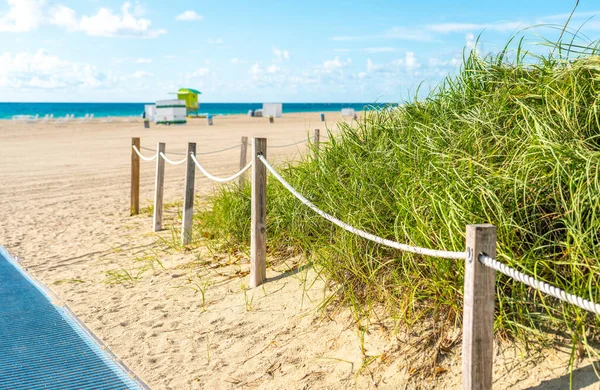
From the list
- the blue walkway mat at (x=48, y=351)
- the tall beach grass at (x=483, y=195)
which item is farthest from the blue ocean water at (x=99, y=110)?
the tall beach grass at (x=483, y=195)

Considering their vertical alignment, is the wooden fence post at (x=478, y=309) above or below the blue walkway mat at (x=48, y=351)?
above

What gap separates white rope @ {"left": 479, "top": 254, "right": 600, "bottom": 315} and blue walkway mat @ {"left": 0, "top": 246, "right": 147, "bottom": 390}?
2220mm

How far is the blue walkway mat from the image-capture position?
11.7 ft

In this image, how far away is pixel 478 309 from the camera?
2.36m

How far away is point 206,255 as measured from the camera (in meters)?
5.71

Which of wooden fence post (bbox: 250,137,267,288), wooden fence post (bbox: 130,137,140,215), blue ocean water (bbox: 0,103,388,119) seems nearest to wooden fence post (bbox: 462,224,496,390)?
wooden fence post (bbox: 250,137,267,288)

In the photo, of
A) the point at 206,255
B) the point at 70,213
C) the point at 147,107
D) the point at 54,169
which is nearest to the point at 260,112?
the point at 147,107

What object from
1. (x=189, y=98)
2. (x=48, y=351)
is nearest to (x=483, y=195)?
(x=48, y=351)

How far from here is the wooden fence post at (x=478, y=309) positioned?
2256mm

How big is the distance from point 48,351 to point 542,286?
3272 millimetres

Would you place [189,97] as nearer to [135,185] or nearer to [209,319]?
[135,185]

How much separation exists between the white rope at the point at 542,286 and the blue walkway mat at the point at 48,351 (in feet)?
7.28

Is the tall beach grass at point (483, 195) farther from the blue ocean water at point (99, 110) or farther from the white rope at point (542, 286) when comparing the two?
the blue ocean water at point (99, 110)

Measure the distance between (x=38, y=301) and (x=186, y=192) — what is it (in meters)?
1.86
